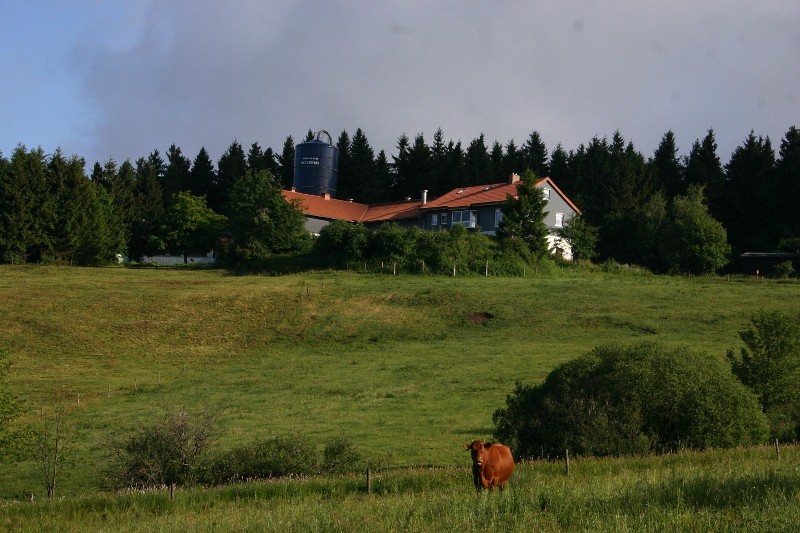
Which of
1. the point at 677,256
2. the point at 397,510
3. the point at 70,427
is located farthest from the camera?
the point at 677,256

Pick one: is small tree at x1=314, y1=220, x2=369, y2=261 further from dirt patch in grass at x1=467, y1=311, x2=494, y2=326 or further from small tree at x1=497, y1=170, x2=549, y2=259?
dirt patch in grass at x1=467, y1=311, x2=494, y2=326

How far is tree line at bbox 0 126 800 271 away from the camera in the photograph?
267 feet

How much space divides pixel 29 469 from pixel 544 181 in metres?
64.4

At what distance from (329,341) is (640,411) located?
97.8ft

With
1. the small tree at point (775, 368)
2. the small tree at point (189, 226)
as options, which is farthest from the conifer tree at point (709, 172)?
the small tree at point (775, 368)

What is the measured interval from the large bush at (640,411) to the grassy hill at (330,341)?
124 inches

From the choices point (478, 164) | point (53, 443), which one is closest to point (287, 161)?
point (478, 164)

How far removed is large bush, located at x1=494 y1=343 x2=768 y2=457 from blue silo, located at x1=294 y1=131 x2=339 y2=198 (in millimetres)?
92021

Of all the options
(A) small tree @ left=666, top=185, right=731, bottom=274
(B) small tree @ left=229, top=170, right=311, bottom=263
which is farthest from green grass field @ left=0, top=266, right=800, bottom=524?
(B) small tree @ left=229, top=170, right=311, bottom=263

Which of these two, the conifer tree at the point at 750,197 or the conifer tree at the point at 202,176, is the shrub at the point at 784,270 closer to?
the conifer tree at the point at 750,197

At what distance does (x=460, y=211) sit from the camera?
85938 millimetres

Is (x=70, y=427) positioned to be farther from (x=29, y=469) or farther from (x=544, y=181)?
(x=544, y=181)

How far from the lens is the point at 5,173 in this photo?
82.2 metres

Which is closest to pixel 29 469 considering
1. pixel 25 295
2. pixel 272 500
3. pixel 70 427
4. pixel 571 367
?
pixel 70 427
